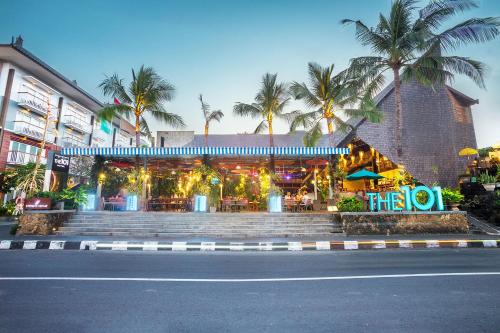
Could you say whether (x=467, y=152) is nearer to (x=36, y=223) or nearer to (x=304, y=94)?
(x=304, y=94)

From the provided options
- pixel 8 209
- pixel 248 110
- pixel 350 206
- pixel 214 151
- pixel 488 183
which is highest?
pixel 248 110

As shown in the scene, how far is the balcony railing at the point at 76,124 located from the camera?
1230 inches

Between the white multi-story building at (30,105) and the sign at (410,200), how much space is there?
18.8 meters

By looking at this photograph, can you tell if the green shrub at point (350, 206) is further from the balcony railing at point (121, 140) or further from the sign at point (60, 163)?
the balcony railing at point (121, 140)

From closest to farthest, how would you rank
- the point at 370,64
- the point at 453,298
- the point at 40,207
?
1. the point at 453,298
2. the point at 40,207
3. the point at 370,64

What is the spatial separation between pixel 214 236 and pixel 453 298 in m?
8.52

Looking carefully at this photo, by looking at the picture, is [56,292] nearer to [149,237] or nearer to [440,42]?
[149,237]

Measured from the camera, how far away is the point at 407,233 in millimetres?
11320

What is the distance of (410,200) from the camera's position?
39.6 ft

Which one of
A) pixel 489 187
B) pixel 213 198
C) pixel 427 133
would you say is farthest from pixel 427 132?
pixel 213 198

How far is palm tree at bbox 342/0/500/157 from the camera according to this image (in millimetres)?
12484

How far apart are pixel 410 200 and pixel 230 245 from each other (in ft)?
29.4

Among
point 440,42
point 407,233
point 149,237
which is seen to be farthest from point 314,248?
point 440,42

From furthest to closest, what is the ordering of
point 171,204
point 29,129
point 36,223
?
point 29,129, point 171,204, point 36,223
